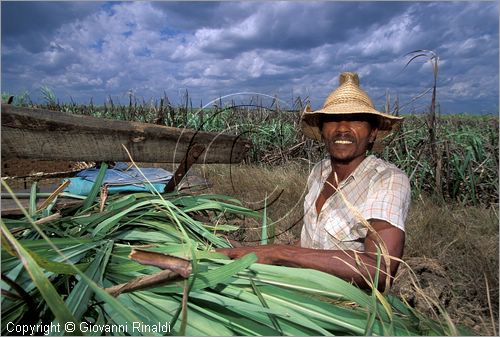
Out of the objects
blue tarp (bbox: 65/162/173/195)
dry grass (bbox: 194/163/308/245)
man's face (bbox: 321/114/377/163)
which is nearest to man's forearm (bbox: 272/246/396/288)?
man's face (bbox: 321/114/377/163)

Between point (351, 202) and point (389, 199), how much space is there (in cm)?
24

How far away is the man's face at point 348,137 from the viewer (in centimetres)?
163

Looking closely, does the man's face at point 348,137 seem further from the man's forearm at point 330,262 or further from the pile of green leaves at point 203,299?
the pile of green leaves at point 203,299

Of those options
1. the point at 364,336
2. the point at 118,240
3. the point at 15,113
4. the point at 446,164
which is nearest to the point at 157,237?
the point at 118,240

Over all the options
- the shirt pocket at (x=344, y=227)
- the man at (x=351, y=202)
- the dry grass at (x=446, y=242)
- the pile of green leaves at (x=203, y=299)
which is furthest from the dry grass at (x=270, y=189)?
the pile of green leaves at (x=203, y=299)

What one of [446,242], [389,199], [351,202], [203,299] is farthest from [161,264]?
[446,242]

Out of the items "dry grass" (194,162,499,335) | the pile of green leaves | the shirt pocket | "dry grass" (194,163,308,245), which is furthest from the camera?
"dry grass" (194,163,308,245)

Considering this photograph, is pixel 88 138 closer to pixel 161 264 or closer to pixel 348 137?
pixel 161 264

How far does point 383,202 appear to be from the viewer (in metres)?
1.41

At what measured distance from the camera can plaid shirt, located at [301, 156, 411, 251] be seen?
141 centimetres

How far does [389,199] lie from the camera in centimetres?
141

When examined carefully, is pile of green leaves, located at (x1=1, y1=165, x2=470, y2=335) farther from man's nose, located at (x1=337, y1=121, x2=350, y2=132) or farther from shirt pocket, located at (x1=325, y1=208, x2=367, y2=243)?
man's nose, located at (x1=337, y1=121, x2=350, y2=132)

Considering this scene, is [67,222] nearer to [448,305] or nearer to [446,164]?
[448,305]

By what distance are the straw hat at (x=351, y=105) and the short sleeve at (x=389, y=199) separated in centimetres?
26
